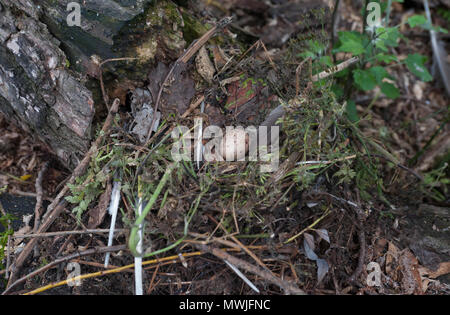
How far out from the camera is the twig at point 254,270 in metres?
1.67

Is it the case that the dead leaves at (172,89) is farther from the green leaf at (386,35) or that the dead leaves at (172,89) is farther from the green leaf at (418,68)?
the green leaf at (418,68)

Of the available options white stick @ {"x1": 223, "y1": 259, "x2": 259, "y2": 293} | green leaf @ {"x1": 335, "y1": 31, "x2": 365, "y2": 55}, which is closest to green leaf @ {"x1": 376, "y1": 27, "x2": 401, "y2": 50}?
green leaf @ {"x1": 335, "y1": 31, "x2": 365, "y2": 55}

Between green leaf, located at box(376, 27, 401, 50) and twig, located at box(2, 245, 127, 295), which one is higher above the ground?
green leaf, located at box(376, 27, 401, 50)

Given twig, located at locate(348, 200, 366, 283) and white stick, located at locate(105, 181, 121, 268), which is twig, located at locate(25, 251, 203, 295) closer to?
white stick, located at locate(105, 181, 121, 268)

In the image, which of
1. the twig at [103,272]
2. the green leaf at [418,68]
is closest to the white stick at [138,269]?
the twig at [103,272]

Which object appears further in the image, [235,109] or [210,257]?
[235,109]

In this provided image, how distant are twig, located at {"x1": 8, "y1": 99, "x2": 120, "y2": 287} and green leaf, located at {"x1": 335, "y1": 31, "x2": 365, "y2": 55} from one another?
1495 mm

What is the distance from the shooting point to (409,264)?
199cm

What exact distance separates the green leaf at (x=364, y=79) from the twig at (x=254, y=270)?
1.46 m

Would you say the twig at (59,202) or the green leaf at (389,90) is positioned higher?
the green leaf at (389,90)

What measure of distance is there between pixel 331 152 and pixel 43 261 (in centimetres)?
171

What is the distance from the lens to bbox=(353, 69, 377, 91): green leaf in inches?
96.2
